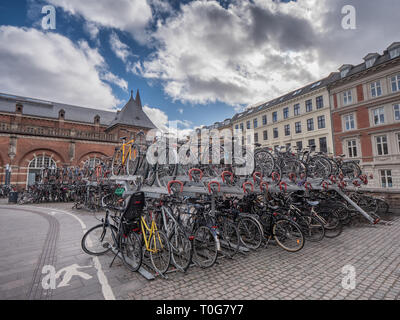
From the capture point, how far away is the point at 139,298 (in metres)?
3.21

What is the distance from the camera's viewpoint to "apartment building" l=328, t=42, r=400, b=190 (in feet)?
66.7

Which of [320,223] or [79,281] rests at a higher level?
[320,223]

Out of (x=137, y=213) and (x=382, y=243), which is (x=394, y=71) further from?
(x=137, y=213)

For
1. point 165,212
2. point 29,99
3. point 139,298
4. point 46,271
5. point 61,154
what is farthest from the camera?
point 29,99

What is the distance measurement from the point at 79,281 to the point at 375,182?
2608 cm

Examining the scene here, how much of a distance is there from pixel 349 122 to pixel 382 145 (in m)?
4.33

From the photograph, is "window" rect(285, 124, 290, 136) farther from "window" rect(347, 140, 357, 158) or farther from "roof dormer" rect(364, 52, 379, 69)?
"roof dormer" rect(364, 52, 379, 69)

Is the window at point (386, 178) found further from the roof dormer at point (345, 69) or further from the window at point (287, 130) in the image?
the window at point (287, 130)

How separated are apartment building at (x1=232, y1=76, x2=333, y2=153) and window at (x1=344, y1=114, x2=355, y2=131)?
1.73m

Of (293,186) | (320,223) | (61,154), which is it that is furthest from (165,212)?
(61,154)

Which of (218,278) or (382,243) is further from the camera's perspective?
(382,243)

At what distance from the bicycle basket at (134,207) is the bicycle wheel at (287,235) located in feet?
11.7

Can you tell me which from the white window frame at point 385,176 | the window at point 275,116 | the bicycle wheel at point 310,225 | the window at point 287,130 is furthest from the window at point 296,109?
Result: the bicycle wheel at point 310,225
